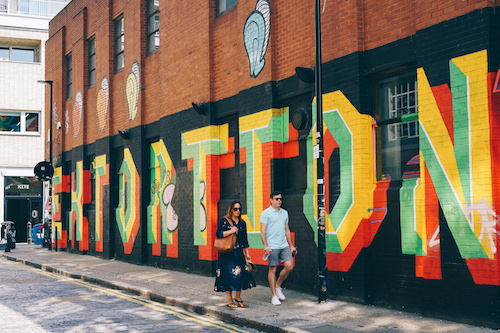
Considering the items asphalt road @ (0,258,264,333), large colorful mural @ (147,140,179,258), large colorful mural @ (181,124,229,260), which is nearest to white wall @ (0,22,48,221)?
large colorful mural @ (147,140,179,258)

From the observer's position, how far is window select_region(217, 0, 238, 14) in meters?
14.6

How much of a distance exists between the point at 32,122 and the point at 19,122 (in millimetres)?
752

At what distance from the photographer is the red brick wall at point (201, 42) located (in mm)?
10031

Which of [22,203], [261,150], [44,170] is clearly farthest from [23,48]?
[261,150]

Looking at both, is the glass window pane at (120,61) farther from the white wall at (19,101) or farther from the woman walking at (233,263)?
the white wall at (19,101)

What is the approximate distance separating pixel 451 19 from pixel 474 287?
3.75 meters

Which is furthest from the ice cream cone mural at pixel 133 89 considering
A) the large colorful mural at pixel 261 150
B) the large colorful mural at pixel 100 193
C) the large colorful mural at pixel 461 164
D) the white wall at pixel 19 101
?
the white wall at pixel 19 101

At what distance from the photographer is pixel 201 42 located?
15234 millimetres

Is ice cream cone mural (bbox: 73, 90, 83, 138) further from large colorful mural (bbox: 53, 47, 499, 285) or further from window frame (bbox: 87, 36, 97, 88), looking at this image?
large colorful mural (bbox: 53, 47, 499, 285)

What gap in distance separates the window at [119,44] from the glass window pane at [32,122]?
16.7 metres

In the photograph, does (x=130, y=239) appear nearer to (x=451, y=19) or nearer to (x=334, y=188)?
(x=334, y=188)

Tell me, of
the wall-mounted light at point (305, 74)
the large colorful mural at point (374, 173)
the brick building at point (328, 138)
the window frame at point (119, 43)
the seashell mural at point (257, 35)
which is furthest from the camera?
the window frame at point (119, 43)

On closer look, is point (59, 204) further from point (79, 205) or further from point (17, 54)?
point (17, 54)

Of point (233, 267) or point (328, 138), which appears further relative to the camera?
point (328, 138)
